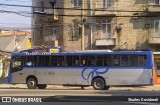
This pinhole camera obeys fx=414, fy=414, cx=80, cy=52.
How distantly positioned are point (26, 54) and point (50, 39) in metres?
15.5

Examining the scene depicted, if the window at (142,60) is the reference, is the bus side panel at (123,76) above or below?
below

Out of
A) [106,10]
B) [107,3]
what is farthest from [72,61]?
[107,3]

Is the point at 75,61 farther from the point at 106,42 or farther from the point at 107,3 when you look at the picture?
the point at 107,3

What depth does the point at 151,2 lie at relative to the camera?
138 ft

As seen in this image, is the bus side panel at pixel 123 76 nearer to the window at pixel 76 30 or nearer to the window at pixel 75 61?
the window at pixel 75 61

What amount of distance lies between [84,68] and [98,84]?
1537mm

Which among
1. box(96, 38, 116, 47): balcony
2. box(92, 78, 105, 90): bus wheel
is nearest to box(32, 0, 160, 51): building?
box(96, 38, 116, 47): balcony

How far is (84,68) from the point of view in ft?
98.0

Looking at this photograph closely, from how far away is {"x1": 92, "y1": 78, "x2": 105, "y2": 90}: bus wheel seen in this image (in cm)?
2969

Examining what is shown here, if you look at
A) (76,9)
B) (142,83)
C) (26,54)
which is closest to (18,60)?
(26,54)

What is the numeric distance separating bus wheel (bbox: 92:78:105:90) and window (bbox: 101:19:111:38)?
13.6 m

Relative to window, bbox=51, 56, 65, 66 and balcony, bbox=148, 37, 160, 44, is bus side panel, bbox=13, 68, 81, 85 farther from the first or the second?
balcony, bbox=148, 37, 160, 44

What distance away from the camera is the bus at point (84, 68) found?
29031mm

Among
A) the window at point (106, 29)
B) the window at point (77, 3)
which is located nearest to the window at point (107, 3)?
the window at point (106, 29)
